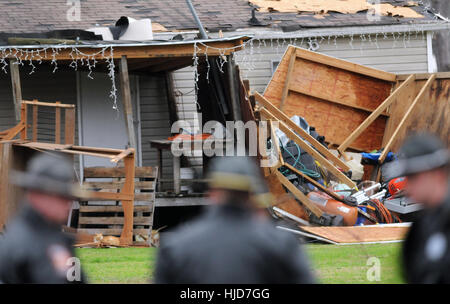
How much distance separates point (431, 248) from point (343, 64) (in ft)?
35.1

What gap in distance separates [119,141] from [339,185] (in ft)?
16.0

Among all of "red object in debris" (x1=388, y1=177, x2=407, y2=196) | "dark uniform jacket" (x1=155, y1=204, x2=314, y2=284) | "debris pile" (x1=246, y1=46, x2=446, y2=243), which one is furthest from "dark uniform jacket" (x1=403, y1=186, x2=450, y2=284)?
"red object in debris" (x1=388, y1=177, x2=407, y2=196)

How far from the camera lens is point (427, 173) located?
11.5 ft

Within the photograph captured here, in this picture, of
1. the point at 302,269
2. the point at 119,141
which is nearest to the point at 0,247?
the point at 302,269

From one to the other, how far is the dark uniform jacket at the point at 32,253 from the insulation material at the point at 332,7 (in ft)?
40.8

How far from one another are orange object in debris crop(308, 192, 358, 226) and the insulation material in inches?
232

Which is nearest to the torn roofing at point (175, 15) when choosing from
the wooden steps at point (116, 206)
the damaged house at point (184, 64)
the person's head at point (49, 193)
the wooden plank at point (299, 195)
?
the damaged house at point (184, 64)

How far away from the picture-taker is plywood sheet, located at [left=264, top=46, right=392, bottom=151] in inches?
550

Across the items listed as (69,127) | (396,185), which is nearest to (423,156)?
(396,185)

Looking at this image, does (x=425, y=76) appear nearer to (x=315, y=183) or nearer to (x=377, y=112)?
(x=377, y=112)

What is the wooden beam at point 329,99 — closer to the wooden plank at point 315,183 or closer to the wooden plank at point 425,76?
the wooden plank at point 425,76

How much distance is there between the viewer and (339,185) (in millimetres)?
11750

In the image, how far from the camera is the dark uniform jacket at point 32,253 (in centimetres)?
337

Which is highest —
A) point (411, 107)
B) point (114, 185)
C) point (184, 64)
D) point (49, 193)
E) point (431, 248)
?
point (184, 64)
